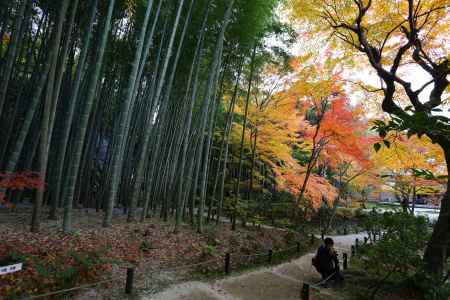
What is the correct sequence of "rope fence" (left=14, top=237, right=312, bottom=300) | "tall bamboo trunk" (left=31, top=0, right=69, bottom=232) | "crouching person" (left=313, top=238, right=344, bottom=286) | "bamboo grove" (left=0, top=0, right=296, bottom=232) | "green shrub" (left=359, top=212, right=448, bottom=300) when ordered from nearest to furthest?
"rope fence" (left=14, top=237, right=312, bottom=300)
"green shrub" (left=359, top=212, right=448, bottom=300)
"tall bamboo trunk" (left=31, top=0, right=69, bottom=232)
"crouching person" (left=313, top=238, right=344, bottom=286)
"bamboo grove" (left=0, top=0, right=296, bottom=232)

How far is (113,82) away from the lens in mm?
8258

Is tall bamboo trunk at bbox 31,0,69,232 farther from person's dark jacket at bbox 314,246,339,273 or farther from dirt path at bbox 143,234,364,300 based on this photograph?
person's dark jacket at bbox 314,246,339,273

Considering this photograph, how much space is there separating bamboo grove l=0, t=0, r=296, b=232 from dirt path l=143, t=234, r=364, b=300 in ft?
7.70

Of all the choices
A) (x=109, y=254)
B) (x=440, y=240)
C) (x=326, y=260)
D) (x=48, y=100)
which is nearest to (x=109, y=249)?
(x=109, y=254)

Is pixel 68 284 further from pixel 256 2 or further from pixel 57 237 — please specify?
pixel 256 2

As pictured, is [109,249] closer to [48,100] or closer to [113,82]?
[48,100]

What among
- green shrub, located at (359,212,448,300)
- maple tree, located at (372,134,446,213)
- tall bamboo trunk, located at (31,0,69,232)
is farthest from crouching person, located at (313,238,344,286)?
tall bamboo trunk, located at (31,0,69,232)

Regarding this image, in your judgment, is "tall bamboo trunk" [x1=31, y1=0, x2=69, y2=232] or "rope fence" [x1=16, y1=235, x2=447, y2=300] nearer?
"rope fence" [x1=16, y1=235, x2=447, y2=300]

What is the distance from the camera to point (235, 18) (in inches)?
260

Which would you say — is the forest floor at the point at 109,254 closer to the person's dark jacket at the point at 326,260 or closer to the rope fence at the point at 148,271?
the rope fence at the point at 148,271

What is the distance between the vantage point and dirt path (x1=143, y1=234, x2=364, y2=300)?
3.62 metres

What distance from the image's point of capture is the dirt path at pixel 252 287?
3.62 meters

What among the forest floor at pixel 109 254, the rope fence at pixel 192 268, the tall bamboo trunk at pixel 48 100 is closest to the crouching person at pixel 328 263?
the rope fence at pixel 192 268

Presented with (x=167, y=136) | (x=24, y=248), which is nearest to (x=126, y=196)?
(x=167, y=136)
